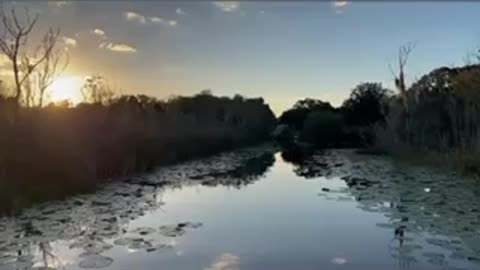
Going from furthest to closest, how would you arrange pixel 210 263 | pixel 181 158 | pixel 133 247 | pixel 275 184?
pixel 181 158, pixel 275 184, pixel 133 247, pixel 210 263

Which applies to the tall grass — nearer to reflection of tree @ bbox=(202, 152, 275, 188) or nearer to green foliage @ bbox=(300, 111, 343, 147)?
reflection of tree @ bbox=(202, 152, 275, 188)

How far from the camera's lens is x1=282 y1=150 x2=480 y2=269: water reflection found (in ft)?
21.7

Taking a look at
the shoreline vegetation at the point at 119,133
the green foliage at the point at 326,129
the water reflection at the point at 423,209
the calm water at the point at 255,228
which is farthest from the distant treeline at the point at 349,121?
the calm water at the point at 255,228

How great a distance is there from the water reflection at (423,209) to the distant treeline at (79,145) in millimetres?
5887

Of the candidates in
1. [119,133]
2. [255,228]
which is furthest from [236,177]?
[255,228]

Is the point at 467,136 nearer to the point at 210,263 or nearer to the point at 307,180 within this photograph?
the point at 307,180

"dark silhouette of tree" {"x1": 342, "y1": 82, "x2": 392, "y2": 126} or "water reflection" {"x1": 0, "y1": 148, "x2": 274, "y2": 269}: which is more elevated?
"dark silhouette of tree" {"x1": 342, "y1": 82, "x2": 392, "y2": 126}

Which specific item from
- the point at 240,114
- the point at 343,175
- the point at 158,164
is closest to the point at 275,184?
the point at 343,175

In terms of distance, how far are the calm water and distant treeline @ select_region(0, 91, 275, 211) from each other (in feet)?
2.35

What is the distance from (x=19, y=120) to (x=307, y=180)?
344 inches

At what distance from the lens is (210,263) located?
20.0ft

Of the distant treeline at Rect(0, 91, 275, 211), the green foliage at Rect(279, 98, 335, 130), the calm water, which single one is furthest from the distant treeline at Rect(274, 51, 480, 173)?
the green foliage at Rect(279, 98, 335, 130)

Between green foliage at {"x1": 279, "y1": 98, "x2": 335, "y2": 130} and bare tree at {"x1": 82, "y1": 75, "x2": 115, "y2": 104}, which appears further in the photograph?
green foliage at {"x1": 279, "y1": 98, "x2": 335, "y2": 130}

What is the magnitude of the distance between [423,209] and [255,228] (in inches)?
132
